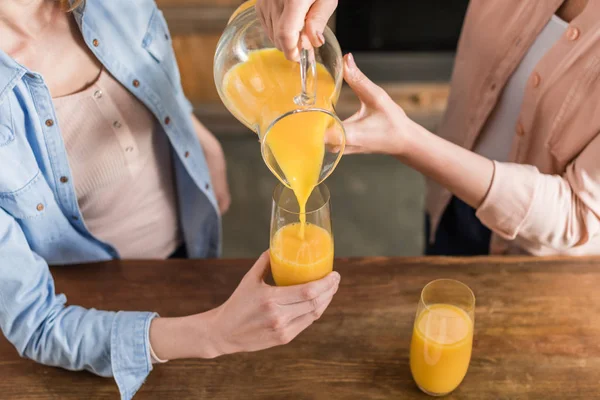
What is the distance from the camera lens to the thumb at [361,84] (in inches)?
43.9

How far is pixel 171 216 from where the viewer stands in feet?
5.16

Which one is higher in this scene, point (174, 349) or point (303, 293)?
point (303, 293)

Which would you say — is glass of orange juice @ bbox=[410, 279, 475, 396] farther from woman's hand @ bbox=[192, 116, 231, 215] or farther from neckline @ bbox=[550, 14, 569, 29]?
woman's hand @ bbox=[192, 116, 231, 215]

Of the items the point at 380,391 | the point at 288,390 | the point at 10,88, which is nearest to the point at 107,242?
the point at 10,88

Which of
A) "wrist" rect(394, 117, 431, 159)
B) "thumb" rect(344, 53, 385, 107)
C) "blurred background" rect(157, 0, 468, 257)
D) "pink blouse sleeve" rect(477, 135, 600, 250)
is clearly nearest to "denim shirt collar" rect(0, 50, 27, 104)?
"thumb" rect(344, 53, 385, 107)

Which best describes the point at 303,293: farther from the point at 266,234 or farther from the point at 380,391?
the point at 266,234

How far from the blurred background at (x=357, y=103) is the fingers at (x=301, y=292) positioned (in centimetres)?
167

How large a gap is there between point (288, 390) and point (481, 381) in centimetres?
38

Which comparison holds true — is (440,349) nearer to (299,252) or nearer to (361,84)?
(299,252)

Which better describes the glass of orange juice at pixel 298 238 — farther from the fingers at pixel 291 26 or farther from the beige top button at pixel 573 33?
the beige top button at pixel 573 33

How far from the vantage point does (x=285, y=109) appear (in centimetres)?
102

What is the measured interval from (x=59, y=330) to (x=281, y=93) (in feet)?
2.07

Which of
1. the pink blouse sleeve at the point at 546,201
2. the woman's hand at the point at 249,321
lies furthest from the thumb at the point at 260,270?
the pink blouse sleeve at the point at 546,201

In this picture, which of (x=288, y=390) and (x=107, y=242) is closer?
(x=288, y=390)
